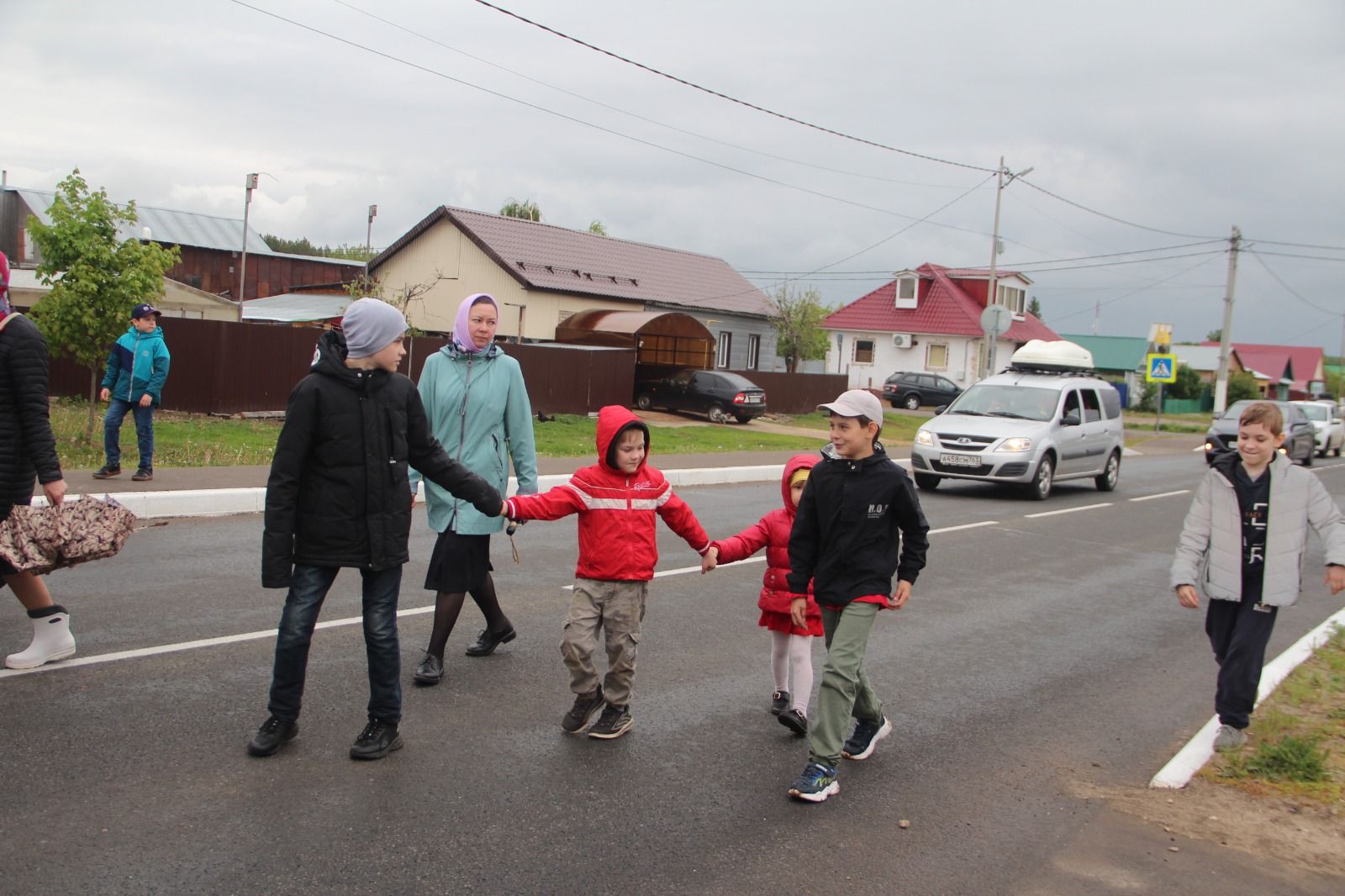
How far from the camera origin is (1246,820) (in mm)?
4590

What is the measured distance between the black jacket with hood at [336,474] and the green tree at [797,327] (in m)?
40.6

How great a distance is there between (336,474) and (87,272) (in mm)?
11297

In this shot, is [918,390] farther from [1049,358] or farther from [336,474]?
[336,474]

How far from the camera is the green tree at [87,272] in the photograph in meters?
13.8

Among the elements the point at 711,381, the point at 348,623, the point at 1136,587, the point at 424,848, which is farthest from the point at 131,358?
the point at 711,381

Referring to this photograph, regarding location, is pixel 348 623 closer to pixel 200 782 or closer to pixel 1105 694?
pixel 200 782

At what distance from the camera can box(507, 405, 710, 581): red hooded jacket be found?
16.0 feet

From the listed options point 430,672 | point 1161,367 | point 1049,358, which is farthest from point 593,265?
point 430,672

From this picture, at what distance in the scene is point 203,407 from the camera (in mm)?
20094

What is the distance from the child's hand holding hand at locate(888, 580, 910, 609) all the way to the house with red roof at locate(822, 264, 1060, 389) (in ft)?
160

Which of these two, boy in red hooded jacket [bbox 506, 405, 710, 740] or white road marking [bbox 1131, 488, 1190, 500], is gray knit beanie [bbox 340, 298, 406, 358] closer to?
boy in red hooded jacket [bbox 506, 405, 710, 740]

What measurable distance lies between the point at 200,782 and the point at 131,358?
8.57 m

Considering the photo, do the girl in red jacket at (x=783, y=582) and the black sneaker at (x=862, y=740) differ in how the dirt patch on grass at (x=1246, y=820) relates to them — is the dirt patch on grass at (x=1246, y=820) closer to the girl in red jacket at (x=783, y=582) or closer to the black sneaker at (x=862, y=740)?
the black sneaker at (x=862, y=740)

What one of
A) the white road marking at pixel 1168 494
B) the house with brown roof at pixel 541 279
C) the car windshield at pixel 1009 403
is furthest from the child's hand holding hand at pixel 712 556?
the house with brown roof at pixel 541 279
